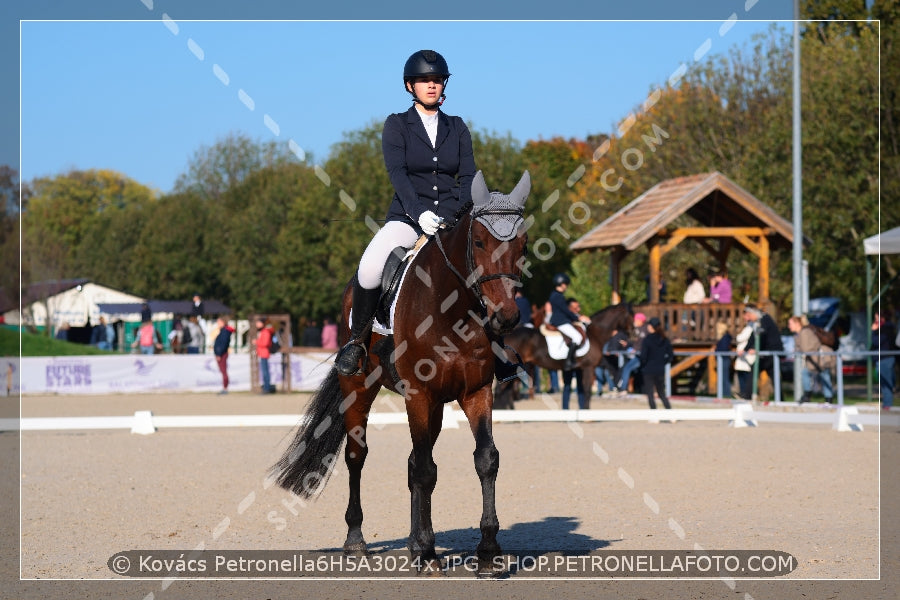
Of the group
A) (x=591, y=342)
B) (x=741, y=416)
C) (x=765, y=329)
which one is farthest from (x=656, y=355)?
(x=765, y=329)

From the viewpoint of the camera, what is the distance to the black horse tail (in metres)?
8.83

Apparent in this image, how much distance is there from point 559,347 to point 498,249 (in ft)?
48.8

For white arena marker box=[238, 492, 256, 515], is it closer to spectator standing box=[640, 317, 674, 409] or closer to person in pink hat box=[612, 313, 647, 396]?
spectator standing box=[640, 317, 674, 409]

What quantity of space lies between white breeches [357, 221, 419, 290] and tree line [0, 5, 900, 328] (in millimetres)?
188

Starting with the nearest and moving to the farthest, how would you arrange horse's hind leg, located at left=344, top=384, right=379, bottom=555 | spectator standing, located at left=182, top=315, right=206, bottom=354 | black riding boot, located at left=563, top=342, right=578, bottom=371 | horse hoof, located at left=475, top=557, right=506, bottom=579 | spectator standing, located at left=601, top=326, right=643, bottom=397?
horse hoof, located at left=475, top=557, right=506, bottom=579 → horse's hind leg, located at left=344, top=384, right=379, bottom=555 → black riding boot, located at left=563, top=342, right=578, bottom=371 → spectator standing, located at left=601, top=326, right=643, bottom=397 → spectator standing, located at left=182, top=315, right=206, bottom=354

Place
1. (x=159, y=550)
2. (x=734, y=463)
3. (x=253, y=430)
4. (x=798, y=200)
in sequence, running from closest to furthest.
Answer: (x=159, y=550)
(x=734, y=463)
(x=253, y=430)
(x=798, y=200)

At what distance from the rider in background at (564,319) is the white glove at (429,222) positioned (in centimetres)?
1385

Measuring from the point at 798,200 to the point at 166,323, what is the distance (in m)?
49.9

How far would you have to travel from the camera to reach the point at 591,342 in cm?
2153

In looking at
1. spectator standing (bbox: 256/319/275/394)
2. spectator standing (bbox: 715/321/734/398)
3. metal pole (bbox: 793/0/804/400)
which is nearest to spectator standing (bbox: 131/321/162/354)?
spectator standing (bbox: 256/319/275/394)

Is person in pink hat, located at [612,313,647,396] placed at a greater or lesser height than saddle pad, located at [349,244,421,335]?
lesser
